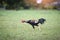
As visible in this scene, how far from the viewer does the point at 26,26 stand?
1.77 meters

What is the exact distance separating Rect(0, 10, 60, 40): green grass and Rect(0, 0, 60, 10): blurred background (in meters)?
0.06

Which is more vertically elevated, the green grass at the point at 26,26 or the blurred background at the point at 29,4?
the blurred background at the point at 29,4

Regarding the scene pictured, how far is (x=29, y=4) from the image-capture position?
1.80 metres

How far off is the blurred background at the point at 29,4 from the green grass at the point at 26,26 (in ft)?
0.19

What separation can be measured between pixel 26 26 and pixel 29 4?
0.31m

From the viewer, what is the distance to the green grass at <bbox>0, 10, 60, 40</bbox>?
5.74 ft

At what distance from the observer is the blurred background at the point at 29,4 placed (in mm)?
1790

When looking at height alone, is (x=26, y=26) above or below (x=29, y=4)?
below

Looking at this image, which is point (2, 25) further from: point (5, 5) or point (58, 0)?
point (58, 0)

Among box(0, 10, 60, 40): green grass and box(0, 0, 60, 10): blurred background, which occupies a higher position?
box(0, 0, 60, 10): blurred background

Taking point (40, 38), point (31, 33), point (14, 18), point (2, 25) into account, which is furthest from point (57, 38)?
point (2, 25)

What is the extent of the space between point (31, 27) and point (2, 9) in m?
0.48

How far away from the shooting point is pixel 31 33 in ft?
5.75

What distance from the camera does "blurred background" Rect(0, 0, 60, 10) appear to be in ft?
5.87
